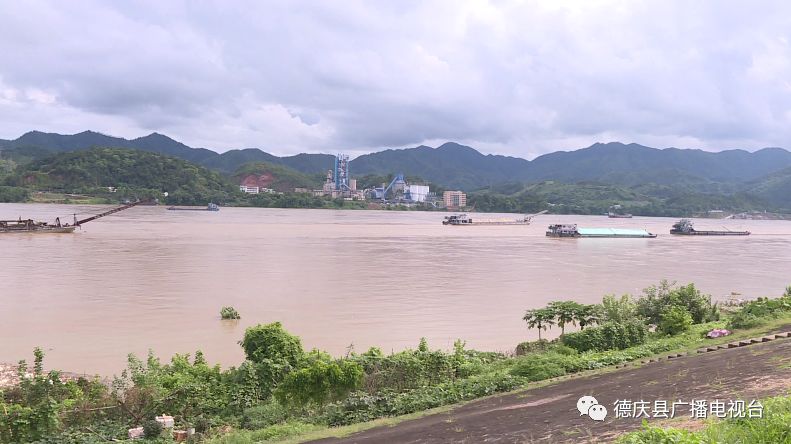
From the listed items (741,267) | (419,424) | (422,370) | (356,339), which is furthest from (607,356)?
(741,267)

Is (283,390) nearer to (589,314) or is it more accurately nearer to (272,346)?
(272,346)

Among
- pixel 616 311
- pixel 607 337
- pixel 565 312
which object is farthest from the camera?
pixel 565 312

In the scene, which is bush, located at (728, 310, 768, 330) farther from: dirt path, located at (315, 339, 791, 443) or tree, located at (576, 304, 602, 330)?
dirt path, located at (315, 339, 791, 443)

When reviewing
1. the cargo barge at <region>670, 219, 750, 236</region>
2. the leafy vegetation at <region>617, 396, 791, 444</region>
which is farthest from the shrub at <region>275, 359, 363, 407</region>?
the cargo barge at <region>670, 219, 750, 236</region>


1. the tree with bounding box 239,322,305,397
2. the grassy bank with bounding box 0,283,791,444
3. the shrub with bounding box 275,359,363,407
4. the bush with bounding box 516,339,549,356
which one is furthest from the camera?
the bush with bounding box 516,339,549,356

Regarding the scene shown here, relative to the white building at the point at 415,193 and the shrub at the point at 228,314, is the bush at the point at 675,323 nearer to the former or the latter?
the shrub at the point at 228,314

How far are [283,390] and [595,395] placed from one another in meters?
4.95

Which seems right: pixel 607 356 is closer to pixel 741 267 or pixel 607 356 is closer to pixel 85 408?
pixel 85 408

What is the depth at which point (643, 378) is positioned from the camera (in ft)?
29.0

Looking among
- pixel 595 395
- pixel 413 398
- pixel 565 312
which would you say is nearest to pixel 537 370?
pixel 595 395

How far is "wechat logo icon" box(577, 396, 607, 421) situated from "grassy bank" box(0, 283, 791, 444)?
7.64 ft

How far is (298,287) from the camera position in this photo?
27156 mm

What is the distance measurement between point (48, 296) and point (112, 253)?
1737 cm

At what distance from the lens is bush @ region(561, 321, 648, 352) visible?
12.6m
